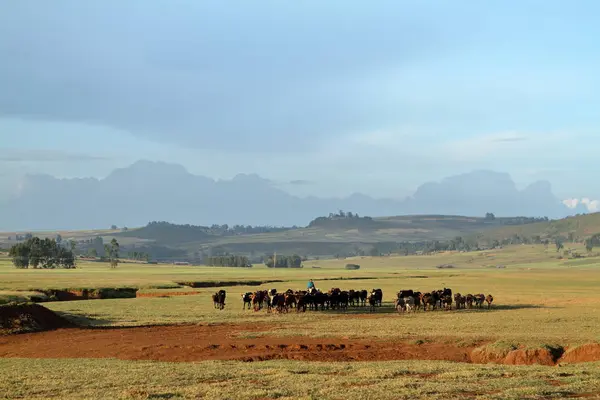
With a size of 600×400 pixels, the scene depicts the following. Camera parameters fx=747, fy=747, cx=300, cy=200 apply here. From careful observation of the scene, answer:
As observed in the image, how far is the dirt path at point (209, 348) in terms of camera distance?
26.7 metres

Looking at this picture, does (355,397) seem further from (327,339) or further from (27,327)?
(27,327)

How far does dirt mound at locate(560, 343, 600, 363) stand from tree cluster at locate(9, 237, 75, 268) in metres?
129

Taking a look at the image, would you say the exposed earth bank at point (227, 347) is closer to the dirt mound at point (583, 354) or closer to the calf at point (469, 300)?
the dirt mound at point (583, 354)

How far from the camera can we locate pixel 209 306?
50344mm

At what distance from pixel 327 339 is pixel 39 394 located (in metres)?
14.8

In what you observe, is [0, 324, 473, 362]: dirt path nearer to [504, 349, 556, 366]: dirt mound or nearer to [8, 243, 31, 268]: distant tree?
[504, 349, 556, 366]: dirt mound

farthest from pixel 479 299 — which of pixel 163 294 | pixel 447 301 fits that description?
pixel 163 294

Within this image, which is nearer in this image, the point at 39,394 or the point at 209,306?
the point at 39,394

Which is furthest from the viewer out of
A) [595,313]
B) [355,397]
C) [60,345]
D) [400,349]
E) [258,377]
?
[595,313]

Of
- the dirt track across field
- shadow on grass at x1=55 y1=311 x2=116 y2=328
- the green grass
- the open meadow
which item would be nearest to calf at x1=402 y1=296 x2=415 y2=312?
the open meadow

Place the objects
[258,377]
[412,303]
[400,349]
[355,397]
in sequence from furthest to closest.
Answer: [412,303]
[400,349]
[258,377]
[355,397]

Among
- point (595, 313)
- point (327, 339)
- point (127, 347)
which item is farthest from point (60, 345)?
point (595, 313)

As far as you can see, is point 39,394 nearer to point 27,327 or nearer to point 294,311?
point 27,327

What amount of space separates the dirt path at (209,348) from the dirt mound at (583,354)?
133 inches
